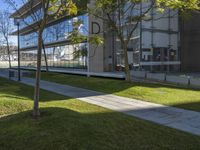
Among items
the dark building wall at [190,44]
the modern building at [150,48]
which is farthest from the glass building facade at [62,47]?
the dark building wall at [190,44]

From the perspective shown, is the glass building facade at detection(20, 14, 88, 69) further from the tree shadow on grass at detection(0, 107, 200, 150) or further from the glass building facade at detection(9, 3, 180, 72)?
the tree shadow on grass at detection(0, 107, 200, 150)

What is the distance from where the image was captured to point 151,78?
2533 centimetres

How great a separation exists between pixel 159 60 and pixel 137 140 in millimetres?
25933

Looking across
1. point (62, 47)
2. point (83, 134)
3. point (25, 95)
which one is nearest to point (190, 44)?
point (62, 47)

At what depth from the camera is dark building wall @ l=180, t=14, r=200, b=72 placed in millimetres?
34375

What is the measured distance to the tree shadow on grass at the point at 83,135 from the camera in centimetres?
681

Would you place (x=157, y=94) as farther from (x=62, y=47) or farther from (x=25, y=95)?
(x=62, y=47)

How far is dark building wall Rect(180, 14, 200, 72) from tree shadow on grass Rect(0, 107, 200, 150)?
27.1 m

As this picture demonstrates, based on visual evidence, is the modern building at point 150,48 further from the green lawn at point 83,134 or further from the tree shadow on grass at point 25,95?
the green lawn at point 83,134

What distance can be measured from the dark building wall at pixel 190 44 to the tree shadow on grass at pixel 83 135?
2707cm

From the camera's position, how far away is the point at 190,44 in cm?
3481

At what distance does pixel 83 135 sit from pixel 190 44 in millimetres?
29594

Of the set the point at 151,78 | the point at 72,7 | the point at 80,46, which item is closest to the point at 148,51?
the point at 151,78

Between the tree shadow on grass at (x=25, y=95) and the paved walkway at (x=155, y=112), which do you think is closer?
the paved walkway at (x=155, y=112)
